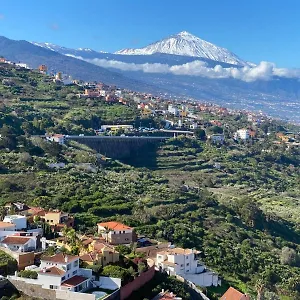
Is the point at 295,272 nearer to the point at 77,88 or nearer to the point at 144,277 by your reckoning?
the point at 144,277

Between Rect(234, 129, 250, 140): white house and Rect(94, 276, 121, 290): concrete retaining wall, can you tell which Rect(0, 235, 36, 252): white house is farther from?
Rect(234, 129, 250, 140): white house

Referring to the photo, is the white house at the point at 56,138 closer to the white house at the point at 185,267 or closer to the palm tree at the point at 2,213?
the palm tree at the point at 2,213

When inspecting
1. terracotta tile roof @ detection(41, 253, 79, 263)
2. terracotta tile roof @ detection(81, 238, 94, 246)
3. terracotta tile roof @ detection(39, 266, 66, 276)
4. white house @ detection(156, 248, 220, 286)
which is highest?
terracotta tile roof @ detection(41, 253, 79, 263)

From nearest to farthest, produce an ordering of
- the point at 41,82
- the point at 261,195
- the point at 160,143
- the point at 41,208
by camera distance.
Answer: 1. the point at 41,208
2. the point at 261,195
3. the point at 160,143
4. the point at 41,82

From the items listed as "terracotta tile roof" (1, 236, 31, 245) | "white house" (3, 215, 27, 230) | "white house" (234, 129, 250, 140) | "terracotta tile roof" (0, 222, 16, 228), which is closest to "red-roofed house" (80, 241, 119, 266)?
"terracotta tile roof" (1, 236, 31, 245)

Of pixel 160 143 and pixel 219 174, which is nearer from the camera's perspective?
pixel 219 174

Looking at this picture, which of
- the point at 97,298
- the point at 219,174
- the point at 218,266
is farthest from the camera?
the point at 219,174

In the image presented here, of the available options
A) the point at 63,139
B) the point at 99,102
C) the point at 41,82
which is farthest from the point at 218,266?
the point at 41,82

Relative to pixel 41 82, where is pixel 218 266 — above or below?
below
